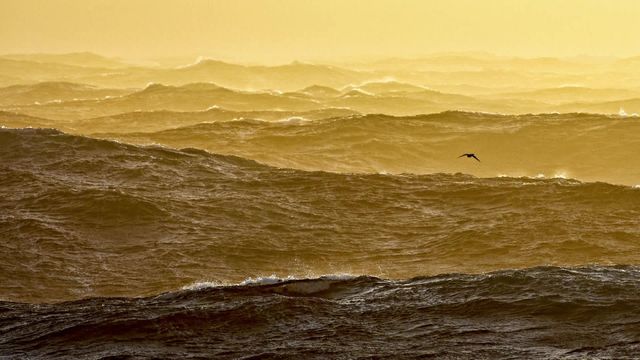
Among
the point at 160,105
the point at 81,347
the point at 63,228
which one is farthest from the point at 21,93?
the point at 81,347

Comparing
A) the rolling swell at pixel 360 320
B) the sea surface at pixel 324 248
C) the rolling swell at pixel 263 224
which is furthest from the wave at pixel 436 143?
the rolling swell at pixel 360 320

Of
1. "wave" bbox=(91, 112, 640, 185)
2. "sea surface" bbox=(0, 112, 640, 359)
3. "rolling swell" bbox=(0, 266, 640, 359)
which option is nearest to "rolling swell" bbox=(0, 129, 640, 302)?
"sea surface" bbox=(0, 112, 640, 359)

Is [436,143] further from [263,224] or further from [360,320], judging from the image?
[360,320]

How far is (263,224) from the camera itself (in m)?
22.4

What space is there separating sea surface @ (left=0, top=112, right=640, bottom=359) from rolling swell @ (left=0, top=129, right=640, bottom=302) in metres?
0.07

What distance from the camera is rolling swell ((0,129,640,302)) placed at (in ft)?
61.3

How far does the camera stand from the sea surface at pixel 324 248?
12133 mm

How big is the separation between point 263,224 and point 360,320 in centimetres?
996

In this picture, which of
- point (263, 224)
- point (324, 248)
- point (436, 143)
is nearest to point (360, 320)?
point (324, 248)

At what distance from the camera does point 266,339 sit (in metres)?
12.0

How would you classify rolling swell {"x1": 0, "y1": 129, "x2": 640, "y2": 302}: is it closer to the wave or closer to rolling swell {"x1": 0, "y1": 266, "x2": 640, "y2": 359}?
rolling swell {"x1": 0, "y1": 266, "x2": 640, "y2": 359}

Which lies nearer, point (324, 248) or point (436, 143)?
point (324, 248)

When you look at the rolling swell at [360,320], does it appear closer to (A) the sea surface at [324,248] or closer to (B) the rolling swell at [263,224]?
(A) the sea surface at [324,248]

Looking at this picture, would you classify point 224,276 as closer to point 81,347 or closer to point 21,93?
point 81,347
